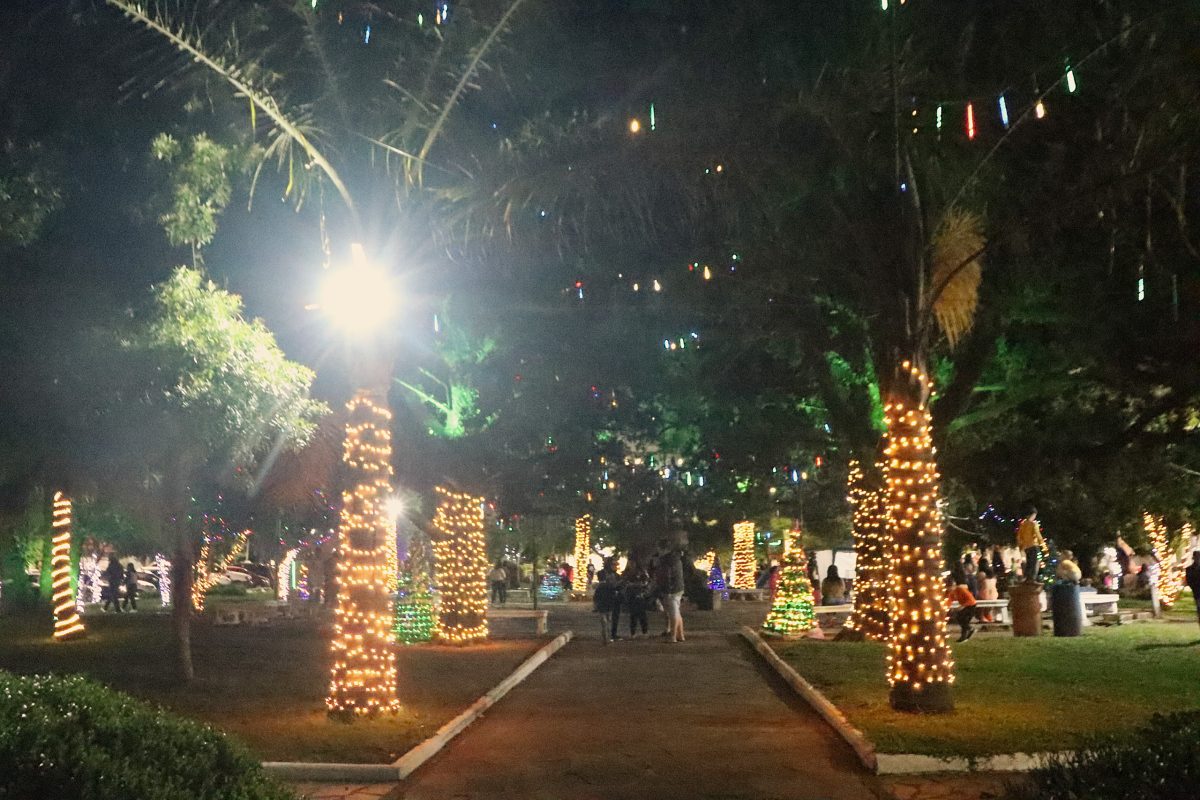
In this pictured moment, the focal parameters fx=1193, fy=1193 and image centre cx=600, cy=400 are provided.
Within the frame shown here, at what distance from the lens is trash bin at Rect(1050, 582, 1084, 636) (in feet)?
72.8

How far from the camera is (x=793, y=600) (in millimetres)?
23906

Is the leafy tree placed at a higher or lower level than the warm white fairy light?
higher

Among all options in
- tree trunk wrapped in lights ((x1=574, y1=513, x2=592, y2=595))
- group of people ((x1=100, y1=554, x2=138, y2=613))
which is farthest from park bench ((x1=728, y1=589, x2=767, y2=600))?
group of people ((x1=100, y1=554, x2=138, y2=613))

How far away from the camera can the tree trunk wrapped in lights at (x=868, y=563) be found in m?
20.5

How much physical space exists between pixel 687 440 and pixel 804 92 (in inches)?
786

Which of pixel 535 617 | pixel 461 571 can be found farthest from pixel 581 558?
pixel 461 571

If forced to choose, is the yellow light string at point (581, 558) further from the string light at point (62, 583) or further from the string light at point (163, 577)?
the string light at point (62, 583)

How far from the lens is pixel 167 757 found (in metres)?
5.92

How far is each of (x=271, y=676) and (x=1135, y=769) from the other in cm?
1328

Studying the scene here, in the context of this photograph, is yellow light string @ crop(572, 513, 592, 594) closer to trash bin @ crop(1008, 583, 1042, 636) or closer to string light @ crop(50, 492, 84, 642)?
→ trash bin @ crop(1008, 583, 1042, 636)

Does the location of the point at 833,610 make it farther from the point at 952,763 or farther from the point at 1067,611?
the point at 952,763

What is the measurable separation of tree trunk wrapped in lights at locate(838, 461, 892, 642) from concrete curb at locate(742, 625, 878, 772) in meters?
2.14

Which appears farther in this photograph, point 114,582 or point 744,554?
point 744,554

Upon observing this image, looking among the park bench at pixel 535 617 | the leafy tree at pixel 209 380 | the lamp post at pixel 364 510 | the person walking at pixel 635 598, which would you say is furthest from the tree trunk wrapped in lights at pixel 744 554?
the lamp post at pixel 364 510
